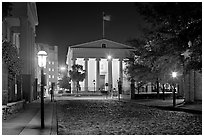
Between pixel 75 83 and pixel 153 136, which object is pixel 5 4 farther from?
pixel 75 83

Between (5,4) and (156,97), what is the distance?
3106 centimetres

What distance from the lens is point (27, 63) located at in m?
32.0

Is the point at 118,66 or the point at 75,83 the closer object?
the point at 75,83

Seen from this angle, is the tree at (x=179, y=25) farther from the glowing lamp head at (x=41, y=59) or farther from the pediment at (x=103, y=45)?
the pediment at (x=103, y=45)

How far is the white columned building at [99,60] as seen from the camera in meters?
75.6

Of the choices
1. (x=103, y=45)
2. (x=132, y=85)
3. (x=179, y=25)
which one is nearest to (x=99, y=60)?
(x=103, y=45)

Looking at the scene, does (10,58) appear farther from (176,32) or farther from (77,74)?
(77,74)

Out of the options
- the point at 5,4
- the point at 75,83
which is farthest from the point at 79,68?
the point at 5,4

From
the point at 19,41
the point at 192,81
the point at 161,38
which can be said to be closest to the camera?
the point at 161,38

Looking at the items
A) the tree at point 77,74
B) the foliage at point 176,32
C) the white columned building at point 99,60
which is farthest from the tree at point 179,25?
the white columned building at point 99,60

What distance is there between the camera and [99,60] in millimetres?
76812

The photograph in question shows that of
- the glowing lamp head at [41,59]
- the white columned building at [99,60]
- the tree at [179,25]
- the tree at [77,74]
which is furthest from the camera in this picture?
the white columned building at [99,60]

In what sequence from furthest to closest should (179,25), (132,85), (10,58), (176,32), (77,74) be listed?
1. (77,74)
2. (132,85)
3. (10,58)
4. (176,32)
5. (179,25)

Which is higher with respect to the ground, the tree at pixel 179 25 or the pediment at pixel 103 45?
the pediment at pixel 103 45
